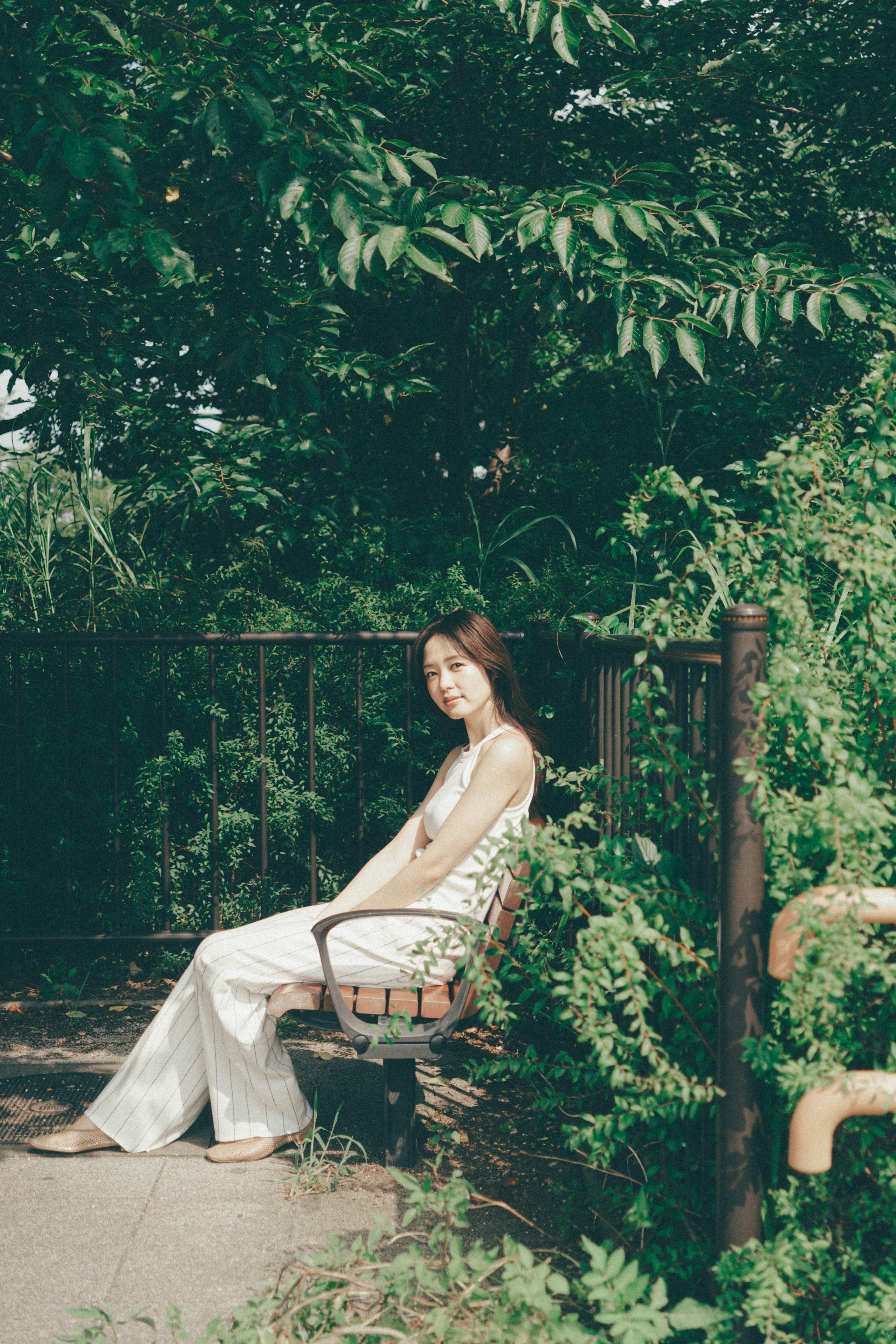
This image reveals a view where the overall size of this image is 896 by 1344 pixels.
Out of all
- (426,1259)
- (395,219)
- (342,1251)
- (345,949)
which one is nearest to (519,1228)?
(426,1259)

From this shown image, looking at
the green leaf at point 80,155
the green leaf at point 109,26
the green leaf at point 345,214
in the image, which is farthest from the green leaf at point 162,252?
the green leaf at point 109,26

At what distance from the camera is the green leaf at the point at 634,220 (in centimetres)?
288

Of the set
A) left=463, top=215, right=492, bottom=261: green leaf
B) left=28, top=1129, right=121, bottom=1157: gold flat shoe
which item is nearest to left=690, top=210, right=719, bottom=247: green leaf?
left=463, top=215, right=492, bottom=261: green leaf

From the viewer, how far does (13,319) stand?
377 centimetres

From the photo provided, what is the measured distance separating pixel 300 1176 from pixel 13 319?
3140 mm

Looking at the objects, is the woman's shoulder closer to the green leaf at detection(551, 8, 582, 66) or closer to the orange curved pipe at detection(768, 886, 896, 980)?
the orange curved pipe at detection(768, 886, 896, 980)

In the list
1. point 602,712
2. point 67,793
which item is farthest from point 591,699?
point 67,793

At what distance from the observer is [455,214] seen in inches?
114

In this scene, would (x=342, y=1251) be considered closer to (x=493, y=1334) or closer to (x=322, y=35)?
(x=493, y=1334)

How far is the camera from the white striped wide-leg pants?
2912 mm

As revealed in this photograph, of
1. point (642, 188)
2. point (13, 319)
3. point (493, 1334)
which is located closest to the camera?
point (493, 1334)

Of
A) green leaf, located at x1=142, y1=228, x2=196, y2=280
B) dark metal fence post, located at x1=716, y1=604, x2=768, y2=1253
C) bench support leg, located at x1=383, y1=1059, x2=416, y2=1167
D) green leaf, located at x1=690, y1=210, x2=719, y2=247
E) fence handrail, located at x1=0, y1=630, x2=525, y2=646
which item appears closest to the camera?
dark metal fence post, located at x1=716, y1=604, x2=768, y2=1253

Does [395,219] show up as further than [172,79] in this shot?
No

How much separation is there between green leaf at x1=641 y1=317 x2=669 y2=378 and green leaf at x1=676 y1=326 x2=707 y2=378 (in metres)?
0.05
